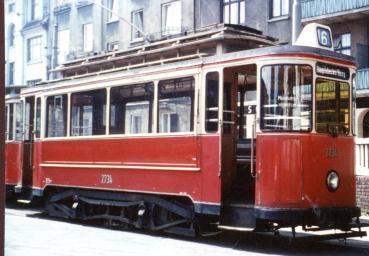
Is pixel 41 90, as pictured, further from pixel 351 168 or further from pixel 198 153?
pixel 351 168

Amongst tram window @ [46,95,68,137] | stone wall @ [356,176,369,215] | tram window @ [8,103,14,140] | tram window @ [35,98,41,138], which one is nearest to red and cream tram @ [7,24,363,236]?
tram window @ [46,95,68,137]

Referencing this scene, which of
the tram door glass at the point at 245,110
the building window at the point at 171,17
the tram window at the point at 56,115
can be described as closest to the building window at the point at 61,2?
the building window at the point at 171,17

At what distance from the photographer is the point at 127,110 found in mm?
10711

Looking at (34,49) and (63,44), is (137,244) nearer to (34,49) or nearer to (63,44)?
(34,49)

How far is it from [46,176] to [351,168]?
22.3 ft

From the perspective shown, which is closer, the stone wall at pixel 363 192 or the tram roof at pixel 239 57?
the tram roof at pixel 239 57

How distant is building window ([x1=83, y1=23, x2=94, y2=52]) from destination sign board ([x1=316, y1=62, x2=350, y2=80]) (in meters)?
25.8

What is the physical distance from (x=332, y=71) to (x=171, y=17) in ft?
65.8

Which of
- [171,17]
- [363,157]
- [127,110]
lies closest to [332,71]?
[127,110]

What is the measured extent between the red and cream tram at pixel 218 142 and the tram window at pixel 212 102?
16 mm

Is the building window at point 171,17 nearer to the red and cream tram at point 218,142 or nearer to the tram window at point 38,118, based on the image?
the tram window at point 38,118

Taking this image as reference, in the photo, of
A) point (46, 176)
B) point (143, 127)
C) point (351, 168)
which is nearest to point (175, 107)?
point (143, 127)

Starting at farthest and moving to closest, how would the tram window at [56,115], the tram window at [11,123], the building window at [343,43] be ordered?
the building window at [343,43]
the tram window at [11,123]
the tram window at [56,115]

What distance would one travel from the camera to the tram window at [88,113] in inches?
444
